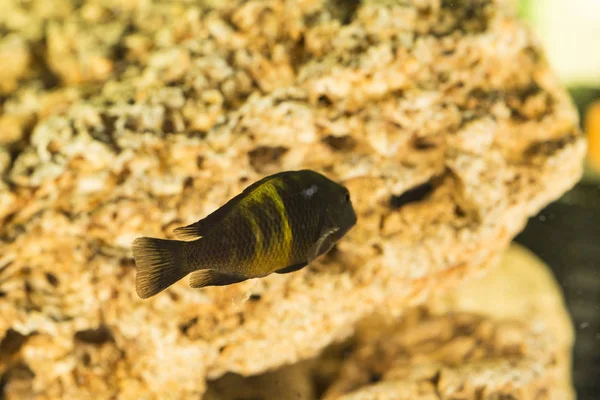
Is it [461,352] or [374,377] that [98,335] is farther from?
[461,352]

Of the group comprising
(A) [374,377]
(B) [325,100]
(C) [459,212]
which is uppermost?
(B) [325,100]

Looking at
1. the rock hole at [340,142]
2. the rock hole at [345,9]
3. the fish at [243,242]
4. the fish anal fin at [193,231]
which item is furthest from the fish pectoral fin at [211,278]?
the rock hole at [345,9]

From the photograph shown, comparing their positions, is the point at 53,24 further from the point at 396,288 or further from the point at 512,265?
the point at 512,265

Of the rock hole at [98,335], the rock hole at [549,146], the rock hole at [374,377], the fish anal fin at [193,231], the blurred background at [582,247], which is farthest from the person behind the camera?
the blurred background at [582,247]

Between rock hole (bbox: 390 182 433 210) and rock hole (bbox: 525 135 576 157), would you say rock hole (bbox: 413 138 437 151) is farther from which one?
rock hole (bbox: 525 135 576 157)

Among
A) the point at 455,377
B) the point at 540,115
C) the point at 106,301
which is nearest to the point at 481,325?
the point at 455,377

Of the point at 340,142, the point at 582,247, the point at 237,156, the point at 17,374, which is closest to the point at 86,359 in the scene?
the point at 17,374

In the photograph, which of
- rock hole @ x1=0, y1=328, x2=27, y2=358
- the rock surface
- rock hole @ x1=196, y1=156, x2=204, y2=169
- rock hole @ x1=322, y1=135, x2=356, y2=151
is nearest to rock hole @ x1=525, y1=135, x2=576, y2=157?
the rock surface

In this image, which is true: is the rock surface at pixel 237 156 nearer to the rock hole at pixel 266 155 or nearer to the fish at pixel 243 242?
the rock hole at pixel 266 155
